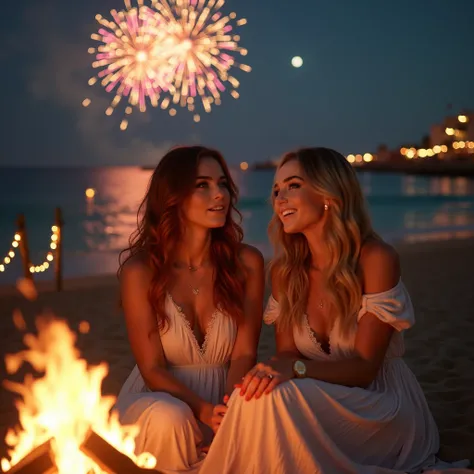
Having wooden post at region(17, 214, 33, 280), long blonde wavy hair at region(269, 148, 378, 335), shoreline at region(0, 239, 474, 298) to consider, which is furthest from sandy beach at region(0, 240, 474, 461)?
long blonde wavy hair at region(269, 148, 378, 335)

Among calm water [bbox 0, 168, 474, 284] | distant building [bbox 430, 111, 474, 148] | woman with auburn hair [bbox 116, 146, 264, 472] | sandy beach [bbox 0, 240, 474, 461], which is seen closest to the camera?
woman with auburn hair [bbox 116, 146, 264, 472]

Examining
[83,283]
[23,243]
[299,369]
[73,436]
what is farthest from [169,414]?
[83,283]

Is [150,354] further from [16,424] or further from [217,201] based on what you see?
[16,424]

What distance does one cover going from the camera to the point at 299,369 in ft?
10.6

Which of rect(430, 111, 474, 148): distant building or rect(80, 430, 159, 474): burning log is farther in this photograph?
rect(430, 111, 474, 148): distant building

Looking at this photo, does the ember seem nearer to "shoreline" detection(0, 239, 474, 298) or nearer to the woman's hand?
the woman's hand

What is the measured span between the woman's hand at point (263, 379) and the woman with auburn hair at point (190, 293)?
56cm

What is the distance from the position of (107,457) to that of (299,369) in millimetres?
1158

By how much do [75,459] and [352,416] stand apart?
1440mm

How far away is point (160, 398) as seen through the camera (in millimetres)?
3361

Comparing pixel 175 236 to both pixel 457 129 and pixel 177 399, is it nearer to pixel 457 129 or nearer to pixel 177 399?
pixel 177 399

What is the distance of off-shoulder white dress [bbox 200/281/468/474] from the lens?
297cm

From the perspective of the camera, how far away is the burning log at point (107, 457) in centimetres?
244

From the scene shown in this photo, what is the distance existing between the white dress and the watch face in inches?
25.8
